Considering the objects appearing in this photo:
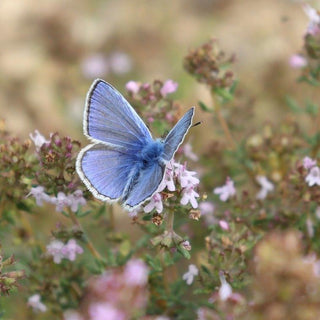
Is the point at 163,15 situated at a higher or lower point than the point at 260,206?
higher

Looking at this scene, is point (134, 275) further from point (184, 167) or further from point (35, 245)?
point (35, 245)

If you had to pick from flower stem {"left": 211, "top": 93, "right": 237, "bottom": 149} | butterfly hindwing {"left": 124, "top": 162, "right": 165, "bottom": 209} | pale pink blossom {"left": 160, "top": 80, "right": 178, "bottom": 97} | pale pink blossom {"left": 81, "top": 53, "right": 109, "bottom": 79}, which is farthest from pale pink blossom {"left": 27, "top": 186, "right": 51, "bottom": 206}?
pale pink blossom {"left": 81, "top": 53, "right": 109, "bottom": 79}

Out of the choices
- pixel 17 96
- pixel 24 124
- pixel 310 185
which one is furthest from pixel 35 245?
pixel 17 96

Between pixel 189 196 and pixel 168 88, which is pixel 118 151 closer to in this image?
pixel 189 196

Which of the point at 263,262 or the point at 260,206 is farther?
the point at 260,206

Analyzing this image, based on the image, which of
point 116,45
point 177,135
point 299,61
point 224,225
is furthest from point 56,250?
point 116,45

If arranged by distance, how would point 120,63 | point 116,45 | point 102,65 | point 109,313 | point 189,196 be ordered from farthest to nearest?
point 116,45 < point 102,65 < point 120,63 < point 189,196 < point 109,313
